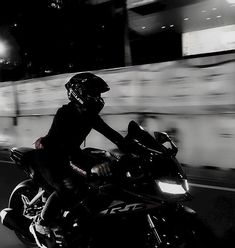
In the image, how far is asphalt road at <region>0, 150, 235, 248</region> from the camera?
16.8 ft

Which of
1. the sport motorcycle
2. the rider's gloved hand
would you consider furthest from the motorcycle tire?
the rider's gloved hand

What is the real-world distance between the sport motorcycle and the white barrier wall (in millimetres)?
2593

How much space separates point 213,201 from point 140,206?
228cm

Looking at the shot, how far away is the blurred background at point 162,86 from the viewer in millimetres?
6129

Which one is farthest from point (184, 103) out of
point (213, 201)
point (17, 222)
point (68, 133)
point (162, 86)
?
point (17, 222)

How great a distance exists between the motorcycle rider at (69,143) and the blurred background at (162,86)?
6.65 feet

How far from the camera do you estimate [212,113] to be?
6.34 metres

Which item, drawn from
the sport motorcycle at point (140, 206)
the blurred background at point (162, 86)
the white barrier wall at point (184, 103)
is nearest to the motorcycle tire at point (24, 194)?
the sport motorcycle at point (140, 206)

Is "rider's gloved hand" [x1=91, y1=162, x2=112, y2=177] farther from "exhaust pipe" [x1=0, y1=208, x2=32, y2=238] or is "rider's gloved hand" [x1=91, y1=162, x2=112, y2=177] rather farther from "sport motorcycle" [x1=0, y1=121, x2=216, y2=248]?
"exhaust pipe" [x1=0, y1=208, x2=32, y2=238]

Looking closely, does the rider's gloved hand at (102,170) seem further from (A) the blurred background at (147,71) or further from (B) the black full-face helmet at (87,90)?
(A) the blurred background at (147,71)

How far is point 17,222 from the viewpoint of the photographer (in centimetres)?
483

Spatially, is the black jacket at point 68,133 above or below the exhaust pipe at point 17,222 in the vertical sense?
above

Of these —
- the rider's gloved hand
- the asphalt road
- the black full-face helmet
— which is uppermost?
the black full-face helmet

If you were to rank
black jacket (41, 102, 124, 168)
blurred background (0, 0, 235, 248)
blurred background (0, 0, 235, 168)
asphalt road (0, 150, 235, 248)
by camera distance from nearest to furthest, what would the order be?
black jacket (41, 102, 124, 168), asphalt road (0, 150, 235, 248), blurred background (0, 0, 235, 248), blurred background (0, 0, 235, 168)
